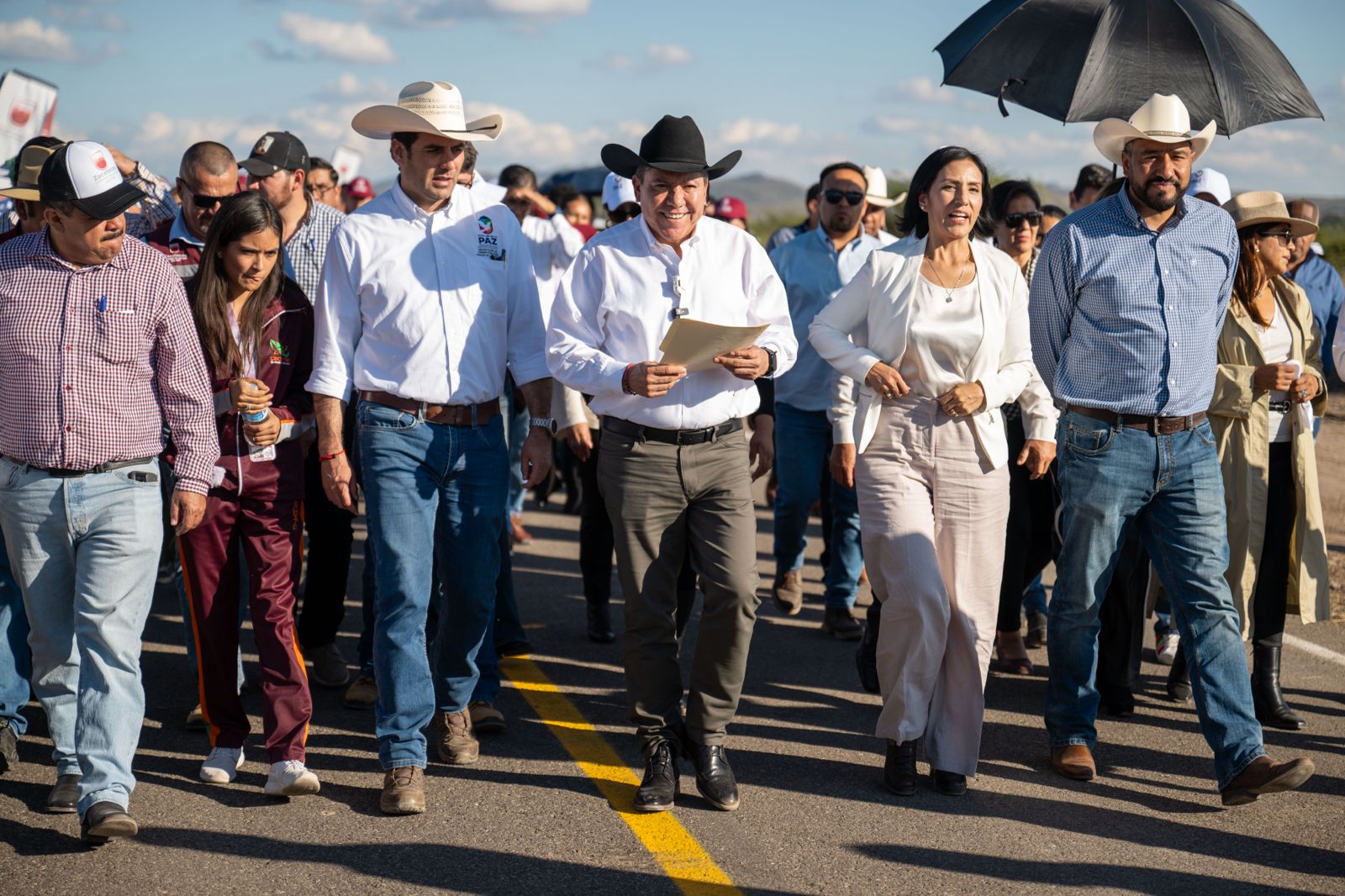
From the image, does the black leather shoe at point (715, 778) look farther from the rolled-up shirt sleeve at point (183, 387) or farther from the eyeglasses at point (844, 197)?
the eyeglasses at point (844, 197)

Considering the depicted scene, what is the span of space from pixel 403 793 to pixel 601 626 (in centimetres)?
249

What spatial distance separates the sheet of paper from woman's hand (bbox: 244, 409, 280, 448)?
1494 mm

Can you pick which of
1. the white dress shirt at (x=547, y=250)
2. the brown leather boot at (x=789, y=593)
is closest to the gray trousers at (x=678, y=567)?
the brown leather boot at (x=789, y=593)

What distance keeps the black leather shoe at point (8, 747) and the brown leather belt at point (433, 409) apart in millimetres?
1871

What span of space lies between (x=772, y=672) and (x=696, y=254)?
8.25 ft

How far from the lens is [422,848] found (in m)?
4.51

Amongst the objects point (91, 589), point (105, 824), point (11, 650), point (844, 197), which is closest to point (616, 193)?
point (844, 197)

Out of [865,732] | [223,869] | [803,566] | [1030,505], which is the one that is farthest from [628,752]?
[803,566]

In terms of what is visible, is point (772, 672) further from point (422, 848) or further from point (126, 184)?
point (126, 184)

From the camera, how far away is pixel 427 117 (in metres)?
5.02

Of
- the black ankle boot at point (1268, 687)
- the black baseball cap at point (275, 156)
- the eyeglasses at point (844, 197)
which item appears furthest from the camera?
the eyeglasses at point (844, 197)

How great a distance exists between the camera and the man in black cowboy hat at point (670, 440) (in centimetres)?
494

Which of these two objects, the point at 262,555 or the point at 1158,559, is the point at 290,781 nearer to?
the point at 262,555

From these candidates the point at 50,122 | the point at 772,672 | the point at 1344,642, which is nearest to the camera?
the point at 772,672
